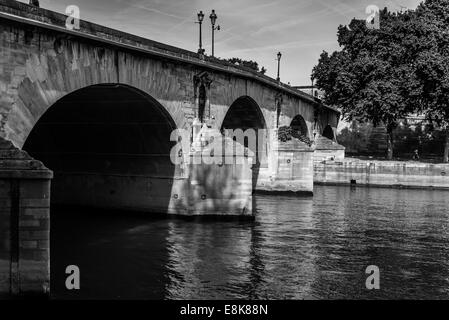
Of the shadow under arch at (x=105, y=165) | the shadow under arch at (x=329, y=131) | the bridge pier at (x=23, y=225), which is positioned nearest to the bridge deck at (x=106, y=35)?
the shadow under arch at (x=105, y=165)

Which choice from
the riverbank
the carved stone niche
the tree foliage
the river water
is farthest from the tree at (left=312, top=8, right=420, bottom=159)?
the carved stone niche

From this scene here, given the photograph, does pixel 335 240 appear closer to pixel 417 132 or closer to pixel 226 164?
pixel 226 164

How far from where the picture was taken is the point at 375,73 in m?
57.2

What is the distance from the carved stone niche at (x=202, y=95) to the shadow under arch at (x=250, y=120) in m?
7.92

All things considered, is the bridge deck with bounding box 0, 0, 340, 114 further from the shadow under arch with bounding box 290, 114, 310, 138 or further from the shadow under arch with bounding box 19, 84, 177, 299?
the shadow under arch with bounding box 290, 114, 310, 138

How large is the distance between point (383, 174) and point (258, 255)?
39036mm

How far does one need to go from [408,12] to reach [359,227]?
130 ft

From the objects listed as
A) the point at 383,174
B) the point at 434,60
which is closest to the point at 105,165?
the point at 434,60

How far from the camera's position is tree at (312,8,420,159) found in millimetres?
56156

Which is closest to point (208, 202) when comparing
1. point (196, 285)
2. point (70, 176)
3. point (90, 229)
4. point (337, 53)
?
point (90, 229)

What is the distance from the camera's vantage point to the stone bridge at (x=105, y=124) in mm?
13727

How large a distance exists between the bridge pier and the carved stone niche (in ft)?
60.3

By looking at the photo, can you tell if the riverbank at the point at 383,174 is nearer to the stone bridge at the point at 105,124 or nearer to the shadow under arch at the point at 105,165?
the stone bridge at the point at 105,124

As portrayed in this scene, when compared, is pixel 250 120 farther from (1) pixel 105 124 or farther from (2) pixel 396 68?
(2) pixel 396 68
